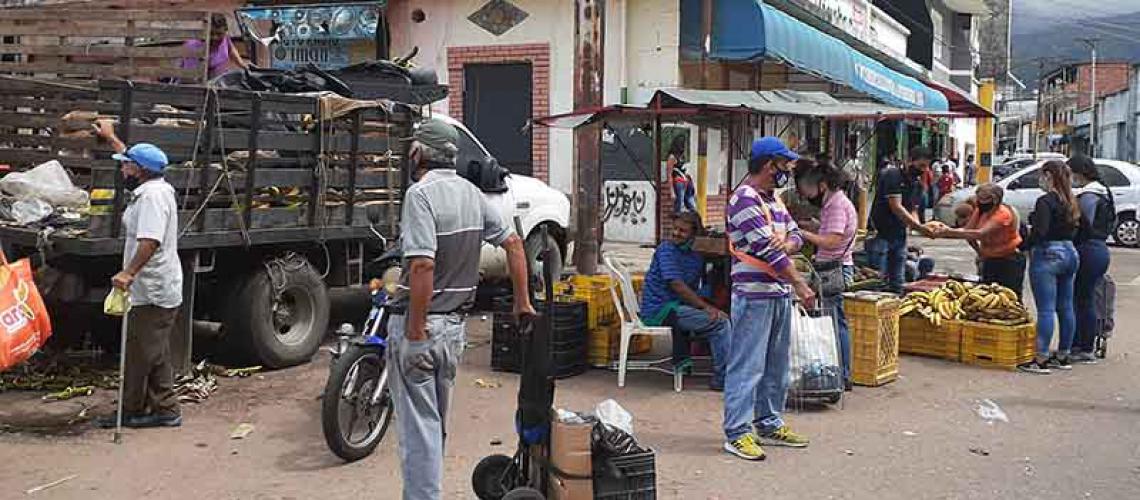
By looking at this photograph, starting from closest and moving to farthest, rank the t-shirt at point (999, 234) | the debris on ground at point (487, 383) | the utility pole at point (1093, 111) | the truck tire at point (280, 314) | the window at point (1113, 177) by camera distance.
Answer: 1. the truck tire at point (280, 314)
2. the debris on ground at point (487, 383)
3. the t-shirt at point (999, 234)
4. the window at point (1113, 177)
5. the utility pole at point (1093, 111)

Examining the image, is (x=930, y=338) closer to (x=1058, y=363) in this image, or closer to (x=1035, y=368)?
(x=1035, y=368)

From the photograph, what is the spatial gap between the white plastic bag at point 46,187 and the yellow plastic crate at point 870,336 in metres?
5.33

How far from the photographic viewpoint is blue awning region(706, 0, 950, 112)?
16156mm

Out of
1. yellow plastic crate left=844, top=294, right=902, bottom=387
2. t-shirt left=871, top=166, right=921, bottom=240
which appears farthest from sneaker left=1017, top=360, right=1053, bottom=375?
t-shirt left=871, top=166, right=921, bottom=240

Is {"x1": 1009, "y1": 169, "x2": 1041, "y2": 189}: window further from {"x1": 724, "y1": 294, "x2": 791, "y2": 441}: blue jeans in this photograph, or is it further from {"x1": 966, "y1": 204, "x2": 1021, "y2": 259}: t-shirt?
{"x1": 724, "y1": 294, "x2": 791, "y2": 441}: blue jeans

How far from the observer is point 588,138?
12727mm

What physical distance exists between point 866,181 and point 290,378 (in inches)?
731

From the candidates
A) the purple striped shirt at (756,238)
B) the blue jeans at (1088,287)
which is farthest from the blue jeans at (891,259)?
the purple striped shirt at (756,238)

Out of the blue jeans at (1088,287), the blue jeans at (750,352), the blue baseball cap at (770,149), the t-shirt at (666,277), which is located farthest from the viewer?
the blue jeans at (1088,287)

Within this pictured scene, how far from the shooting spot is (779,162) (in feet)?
21.0

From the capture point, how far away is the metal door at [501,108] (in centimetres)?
1745

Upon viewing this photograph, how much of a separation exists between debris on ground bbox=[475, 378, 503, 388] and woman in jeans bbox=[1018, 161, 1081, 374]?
4232 mm

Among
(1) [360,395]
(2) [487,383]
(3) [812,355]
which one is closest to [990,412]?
(3) [812,355]

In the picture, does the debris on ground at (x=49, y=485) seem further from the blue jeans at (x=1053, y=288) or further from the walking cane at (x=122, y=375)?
the blue jeans at (x=1053, y=288)
